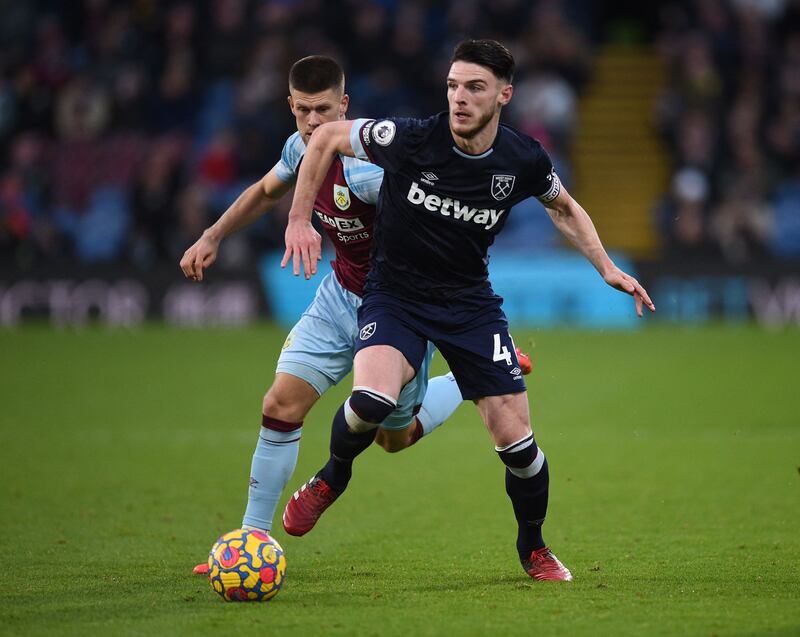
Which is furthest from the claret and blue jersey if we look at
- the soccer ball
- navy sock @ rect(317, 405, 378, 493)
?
the soccer ball

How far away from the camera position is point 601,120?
73.7ft

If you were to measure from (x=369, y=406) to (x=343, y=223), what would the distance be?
3.68 feet

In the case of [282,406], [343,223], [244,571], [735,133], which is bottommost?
[735,133]

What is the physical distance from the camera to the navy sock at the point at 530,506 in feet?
19.5

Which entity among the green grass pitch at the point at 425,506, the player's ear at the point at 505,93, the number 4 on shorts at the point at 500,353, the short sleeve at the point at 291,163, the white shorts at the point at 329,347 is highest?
the player's ear at the point at 505,93

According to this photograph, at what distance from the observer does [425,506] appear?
7.96 metres

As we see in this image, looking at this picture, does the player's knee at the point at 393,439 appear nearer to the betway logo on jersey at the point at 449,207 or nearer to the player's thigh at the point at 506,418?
the player's thigh at the point at 506,418

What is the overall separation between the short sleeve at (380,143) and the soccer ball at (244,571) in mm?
1723

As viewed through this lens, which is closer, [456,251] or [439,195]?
[439,195]

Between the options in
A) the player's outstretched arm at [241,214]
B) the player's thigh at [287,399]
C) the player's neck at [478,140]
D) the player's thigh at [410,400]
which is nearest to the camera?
the player's neck at [478,140]

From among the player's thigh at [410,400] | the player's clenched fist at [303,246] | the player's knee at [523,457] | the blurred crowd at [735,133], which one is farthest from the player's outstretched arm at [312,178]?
the blurred crowd at [735,133]

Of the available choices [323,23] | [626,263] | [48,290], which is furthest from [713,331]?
[48,290]

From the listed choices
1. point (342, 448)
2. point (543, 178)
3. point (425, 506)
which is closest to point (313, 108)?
point (543, 178)

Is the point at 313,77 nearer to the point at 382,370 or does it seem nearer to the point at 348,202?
the point at 348,202
